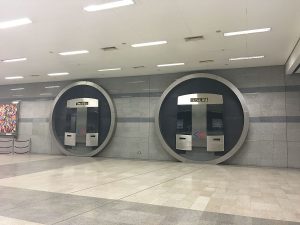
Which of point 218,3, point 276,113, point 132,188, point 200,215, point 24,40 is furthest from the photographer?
point 276,113

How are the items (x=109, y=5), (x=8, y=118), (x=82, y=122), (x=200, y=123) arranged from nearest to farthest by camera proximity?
(x=109, y=5)
(x=200, y=123)
(x=82, y=122)
(x=8, y=118)

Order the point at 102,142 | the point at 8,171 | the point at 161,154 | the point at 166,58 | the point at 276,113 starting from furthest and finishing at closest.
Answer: the point at 102,142 → the point at 161,154 → the point at 276,113 → the point at 166,58 → the point at 8,171

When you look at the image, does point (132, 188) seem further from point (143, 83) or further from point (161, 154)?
point (143, 83)

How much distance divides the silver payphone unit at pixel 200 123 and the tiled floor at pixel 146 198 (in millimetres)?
2916

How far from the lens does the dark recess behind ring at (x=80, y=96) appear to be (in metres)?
14.0

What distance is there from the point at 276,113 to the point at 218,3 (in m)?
6.74

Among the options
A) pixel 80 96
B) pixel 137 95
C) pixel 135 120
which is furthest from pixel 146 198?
pixel 80 96

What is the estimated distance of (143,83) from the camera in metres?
13.2

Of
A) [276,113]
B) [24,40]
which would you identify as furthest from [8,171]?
[276,113]

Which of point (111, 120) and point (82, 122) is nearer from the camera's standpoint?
point (111, 120)

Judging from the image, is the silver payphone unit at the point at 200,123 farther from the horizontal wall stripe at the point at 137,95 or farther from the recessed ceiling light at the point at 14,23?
the recessed ceiling light at the point at 14,23

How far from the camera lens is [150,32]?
7.60 meters

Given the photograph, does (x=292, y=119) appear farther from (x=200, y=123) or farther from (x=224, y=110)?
(x=200, y=123)

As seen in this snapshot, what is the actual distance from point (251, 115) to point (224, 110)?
1.13 m
